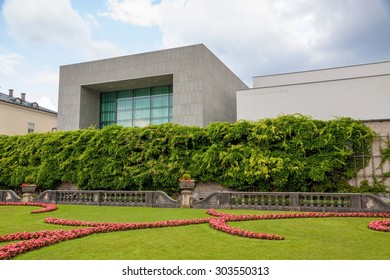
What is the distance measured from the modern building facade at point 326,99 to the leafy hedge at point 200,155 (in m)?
7.88

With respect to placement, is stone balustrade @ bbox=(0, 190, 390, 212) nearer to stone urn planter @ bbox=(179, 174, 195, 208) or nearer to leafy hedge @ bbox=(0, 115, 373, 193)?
stone urn planter @ bbox=(179, 174, 195, 208)

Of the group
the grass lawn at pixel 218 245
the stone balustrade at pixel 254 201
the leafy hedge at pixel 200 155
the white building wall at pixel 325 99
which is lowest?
the grass lawn at pixel 218 245

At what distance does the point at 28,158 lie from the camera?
86.8ft

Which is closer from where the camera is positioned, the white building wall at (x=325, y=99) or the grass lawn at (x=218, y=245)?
the grass lawn at (x=218, y=245)

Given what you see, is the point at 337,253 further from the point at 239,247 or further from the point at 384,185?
the point at 384,185

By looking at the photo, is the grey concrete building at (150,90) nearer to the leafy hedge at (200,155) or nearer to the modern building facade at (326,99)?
the modern building facade at (326,99)

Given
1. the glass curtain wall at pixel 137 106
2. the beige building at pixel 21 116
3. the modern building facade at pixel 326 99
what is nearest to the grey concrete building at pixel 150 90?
the glass curtain wall at pixel 137 106

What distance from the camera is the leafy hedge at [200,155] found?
779 inches

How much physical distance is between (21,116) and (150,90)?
20.8 meters

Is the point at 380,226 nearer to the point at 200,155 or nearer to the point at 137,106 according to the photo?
the point at 200,155

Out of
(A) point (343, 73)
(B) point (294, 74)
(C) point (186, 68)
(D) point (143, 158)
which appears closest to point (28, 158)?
(D) point (143, 158)

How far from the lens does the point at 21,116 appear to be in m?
47.7

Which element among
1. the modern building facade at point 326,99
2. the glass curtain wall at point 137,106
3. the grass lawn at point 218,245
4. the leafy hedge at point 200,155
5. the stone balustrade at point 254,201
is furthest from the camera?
the glass curtain wall at point 137,106

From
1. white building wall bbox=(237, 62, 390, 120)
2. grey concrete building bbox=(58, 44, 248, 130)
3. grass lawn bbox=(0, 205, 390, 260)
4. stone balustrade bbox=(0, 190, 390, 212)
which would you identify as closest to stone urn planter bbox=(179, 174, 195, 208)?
stone balustrade bbox=(0, 190, 390, 212)
